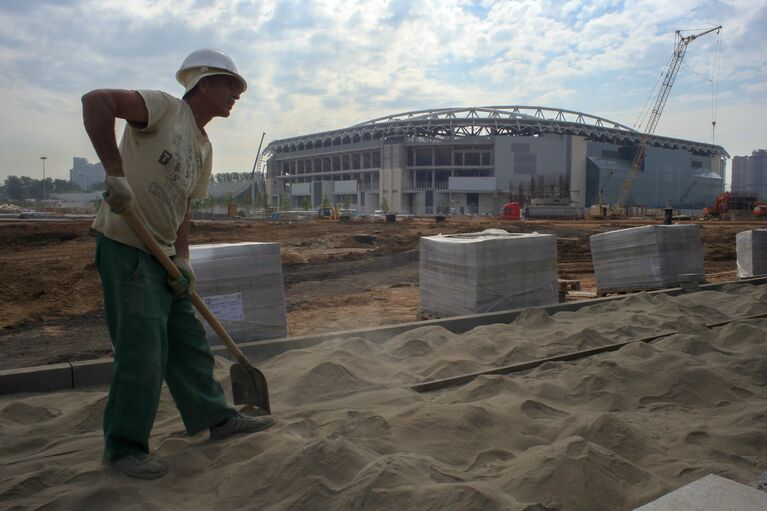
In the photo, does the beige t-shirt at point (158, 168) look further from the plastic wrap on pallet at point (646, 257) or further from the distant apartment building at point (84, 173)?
the distant apartment building at point (84, 173)

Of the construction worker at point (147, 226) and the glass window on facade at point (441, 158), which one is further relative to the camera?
the glass window on facade at point (441, 158)

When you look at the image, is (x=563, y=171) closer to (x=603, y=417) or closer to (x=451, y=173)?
(x=451, y=173)

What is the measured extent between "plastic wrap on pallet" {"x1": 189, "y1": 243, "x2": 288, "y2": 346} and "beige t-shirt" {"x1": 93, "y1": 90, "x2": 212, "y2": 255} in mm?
2268

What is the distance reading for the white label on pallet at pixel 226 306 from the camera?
16.1 feet

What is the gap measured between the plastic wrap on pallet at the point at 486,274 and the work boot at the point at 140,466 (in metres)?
4.14

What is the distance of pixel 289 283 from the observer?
11719 millimetres

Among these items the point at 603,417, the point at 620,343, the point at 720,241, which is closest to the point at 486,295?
the point at 620,343

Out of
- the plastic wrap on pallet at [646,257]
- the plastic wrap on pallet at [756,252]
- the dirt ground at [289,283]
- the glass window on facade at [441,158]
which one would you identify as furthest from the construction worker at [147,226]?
the glass window on facade at [441,158]

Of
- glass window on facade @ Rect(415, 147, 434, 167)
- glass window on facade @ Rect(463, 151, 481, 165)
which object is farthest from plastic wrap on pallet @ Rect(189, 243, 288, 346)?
glass window on facade @ Rect(415, 147, 434, 167)

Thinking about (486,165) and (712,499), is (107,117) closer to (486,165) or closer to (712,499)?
(712,499)

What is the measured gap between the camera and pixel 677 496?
1838mm

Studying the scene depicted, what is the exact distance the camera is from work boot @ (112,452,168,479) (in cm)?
239

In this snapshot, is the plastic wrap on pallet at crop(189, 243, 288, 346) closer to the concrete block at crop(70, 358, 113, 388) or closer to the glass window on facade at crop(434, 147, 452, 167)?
the concrete block at crop(70, 358, 113, 388)

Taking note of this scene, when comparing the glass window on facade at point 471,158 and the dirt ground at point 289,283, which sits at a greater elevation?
the glass window on facade at point 471,158
